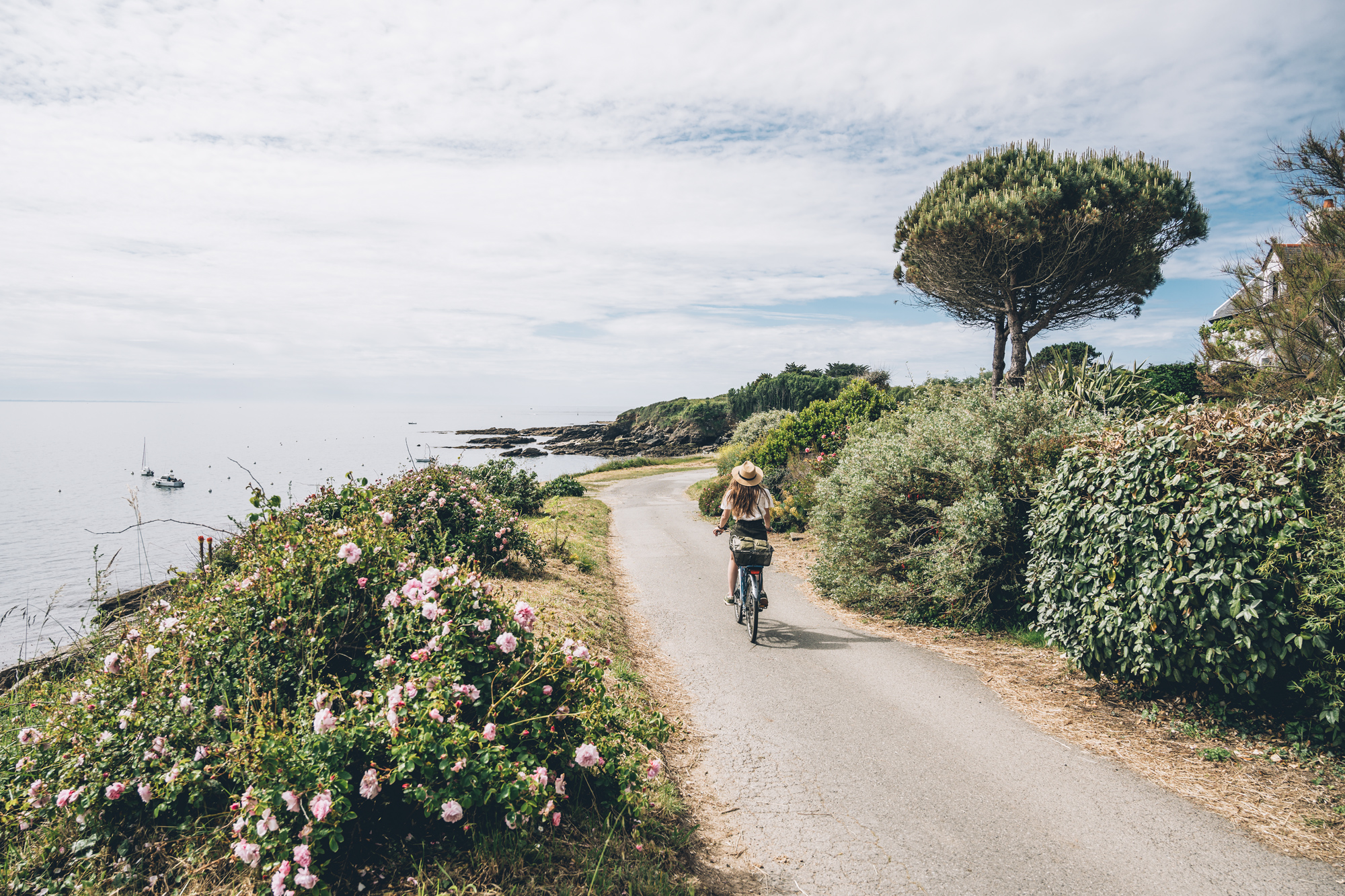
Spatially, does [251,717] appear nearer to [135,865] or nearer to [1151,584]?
[135,865]

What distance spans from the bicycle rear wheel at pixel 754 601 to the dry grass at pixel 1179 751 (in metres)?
2.23

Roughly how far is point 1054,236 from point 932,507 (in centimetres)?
1642

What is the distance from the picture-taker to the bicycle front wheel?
786 centimetres

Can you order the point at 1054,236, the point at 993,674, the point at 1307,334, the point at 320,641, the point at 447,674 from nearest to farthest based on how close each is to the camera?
the point at 447,674, the point at 320,641, the point at 993,674, the point at 1307,334, the point at 1054,236

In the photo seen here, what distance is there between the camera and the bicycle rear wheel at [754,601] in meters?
7.86

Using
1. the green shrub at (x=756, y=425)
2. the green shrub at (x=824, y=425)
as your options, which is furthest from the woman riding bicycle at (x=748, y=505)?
the green shrub at (x=756, y=425)

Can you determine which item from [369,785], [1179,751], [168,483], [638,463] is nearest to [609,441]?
[638,463]

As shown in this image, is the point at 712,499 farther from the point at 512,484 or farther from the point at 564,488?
the point at 564,488

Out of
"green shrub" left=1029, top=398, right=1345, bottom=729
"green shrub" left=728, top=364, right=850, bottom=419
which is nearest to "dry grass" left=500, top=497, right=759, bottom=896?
"green shrub" left=1029, top=398, right=1345, bottom=729

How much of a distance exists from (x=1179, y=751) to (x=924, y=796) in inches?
86.8

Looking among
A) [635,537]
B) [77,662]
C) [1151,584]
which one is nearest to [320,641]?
[77,662]

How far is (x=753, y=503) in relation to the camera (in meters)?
8.27

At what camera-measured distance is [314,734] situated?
2998mm

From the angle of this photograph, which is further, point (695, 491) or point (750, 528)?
point (695, 491)
